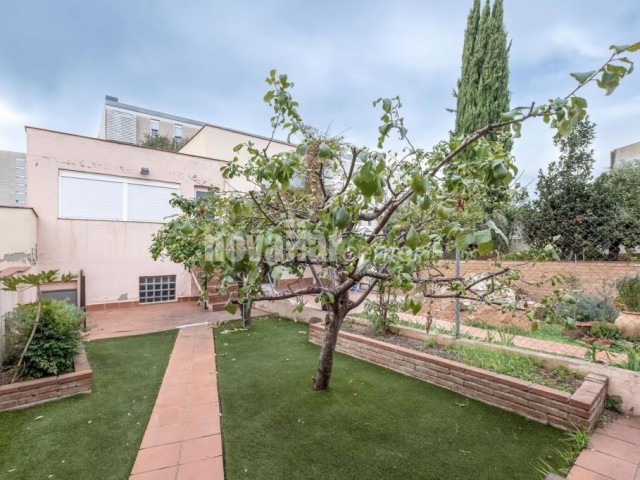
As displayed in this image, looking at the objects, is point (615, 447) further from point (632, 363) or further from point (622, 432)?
point (632, 363)

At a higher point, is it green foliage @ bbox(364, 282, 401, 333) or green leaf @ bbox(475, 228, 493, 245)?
green leaf @ bbox(475, 228, 493, 245)

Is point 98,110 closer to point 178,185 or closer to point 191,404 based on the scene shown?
point 178,185

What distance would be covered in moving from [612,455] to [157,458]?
4.15 m

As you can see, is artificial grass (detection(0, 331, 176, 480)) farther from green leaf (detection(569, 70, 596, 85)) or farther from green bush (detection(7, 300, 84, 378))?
green leaf (detection(569, 70, 596, 85))

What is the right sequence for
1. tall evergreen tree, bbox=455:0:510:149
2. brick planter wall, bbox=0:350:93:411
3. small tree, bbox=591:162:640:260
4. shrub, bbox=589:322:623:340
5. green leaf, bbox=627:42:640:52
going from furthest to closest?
tall evergreen tree, bbox=455:0:510:149 < small tree, bbox=591:162:640:260 < shrub, bbox=589:322:623:340 < brick planter wall, bbox=0:350:93:411 < green leaf, bbox=627:42:640:52

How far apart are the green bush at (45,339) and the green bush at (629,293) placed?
976 centimetres

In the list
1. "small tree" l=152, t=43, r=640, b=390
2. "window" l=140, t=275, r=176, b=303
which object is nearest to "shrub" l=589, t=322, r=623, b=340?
"small tree" l=152, t=43, r=640, b=390

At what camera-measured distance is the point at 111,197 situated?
10.9 metres

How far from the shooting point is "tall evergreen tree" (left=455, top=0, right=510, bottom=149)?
14.8m

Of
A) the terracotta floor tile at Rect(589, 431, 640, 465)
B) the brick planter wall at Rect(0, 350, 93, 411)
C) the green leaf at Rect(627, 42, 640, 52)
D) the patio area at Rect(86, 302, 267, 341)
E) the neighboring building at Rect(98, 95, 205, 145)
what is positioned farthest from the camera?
the neighboring building at Rect(98, 95, 205, 145)

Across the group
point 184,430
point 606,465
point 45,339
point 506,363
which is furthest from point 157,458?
point 506,363

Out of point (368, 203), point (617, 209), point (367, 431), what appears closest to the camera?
point (368, 203)

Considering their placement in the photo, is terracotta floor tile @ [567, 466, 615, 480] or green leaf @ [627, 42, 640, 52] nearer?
green leaf @ [627, 42, 640, 52]

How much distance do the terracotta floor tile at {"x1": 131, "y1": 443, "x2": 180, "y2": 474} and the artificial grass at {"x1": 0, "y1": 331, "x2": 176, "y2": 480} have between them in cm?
7
